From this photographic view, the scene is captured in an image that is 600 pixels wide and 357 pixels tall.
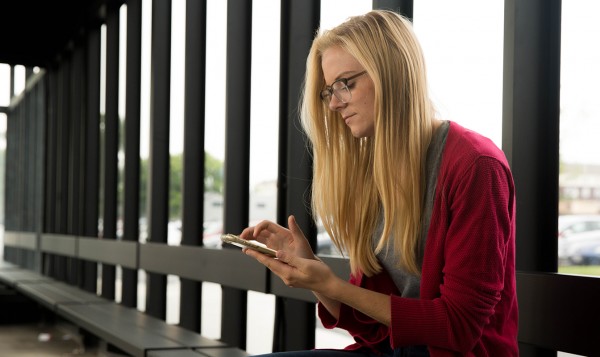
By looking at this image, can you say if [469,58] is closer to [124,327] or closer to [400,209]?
[400,209]

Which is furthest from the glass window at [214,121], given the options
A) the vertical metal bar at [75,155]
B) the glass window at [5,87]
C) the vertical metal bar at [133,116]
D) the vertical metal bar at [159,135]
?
the glass window at [5,87]

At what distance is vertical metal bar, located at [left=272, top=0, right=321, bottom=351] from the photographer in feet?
13.1

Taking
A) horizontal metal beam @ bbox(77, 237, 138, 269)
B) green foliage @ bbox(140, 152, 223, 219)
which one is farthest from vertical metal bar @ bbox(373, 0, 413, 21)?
horizontal metal beam @ bbox(77, 237, 138, 269)

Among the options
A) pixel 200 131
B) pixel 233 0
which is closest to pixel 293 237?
pixel 233 0

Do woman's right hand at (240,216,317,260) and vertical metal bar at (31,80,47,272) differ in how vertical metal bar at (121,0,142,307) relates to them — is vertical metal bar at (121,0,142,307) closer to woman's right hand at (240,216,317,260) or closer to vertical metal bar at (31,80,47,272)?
vertical metal bar at (31,80,47,272)

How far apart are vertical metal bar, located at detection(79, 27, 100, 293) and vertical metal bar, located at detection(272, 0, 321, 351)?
480 centimetres

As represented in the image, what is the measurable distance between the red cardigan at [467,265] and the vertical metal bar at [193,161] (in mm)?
3983

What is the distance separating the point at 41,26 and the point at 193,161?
13.7 feet

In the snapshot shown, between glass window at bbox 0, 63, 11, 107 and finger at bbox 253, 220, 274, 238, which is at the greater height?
glass window at bbox 0, 63, 11, 107

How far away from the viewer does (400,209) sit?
1881mm

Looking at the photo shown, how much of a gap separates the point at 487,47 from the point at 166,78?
154 inches

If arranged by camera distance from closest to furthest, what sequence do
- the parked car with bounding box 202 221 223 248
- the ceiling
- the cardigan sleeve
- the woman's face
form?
the cardigan sleeve
the woman's face
the parked car with bounding box 202 221 223 248
the ceiling

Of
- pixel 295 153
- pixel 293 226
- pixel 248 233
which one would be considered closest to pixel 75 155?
pixel 295 153

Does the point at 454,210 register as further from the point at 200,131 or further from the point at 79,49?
the point at 79,49
